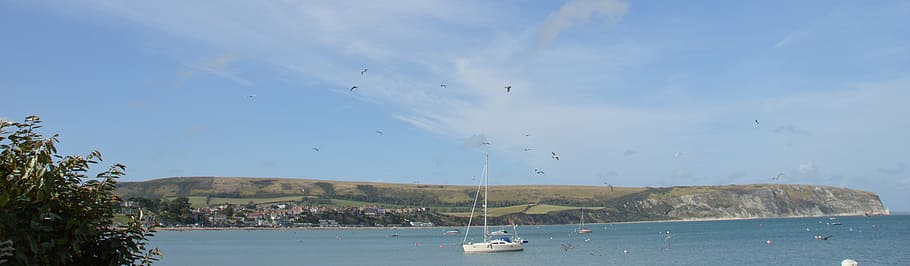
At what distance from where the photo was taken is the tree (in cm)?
1014

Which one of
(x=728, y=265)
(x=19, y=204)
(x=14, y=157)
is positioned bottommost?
(x=728, y=265)

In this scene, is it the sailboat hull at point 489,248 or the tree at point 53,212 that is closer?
the tree at point 53,212

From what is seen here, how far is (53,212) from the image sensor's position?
1096cm

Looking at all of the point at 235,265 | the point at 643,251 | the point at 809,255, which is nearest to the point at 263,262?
the point at 235,265

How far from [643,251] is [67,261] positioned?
8542 cm

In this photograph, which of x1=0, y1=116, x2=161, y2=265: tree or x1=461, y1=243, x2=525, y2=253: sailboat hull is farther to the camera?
x1=461, y1=243, x2=525, y2=253: sailboat hull

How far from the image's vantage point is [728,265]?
6769 centimetres

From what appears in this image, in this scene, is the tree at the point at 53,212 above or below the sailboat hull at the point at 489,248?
above

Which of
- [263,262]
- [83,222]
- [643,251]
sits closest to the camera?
[83,222]

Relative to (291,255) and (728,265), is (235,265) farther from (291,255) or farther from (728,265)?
(728,265)

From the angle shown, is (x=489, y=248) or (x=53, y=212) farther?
(x=489, y=248)

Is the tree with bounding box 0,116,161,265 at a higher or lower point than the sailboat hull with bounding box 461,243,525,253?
higher

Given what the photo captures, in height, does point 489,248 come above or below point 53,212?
below

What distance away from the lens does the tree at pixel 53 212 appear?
10.1m
